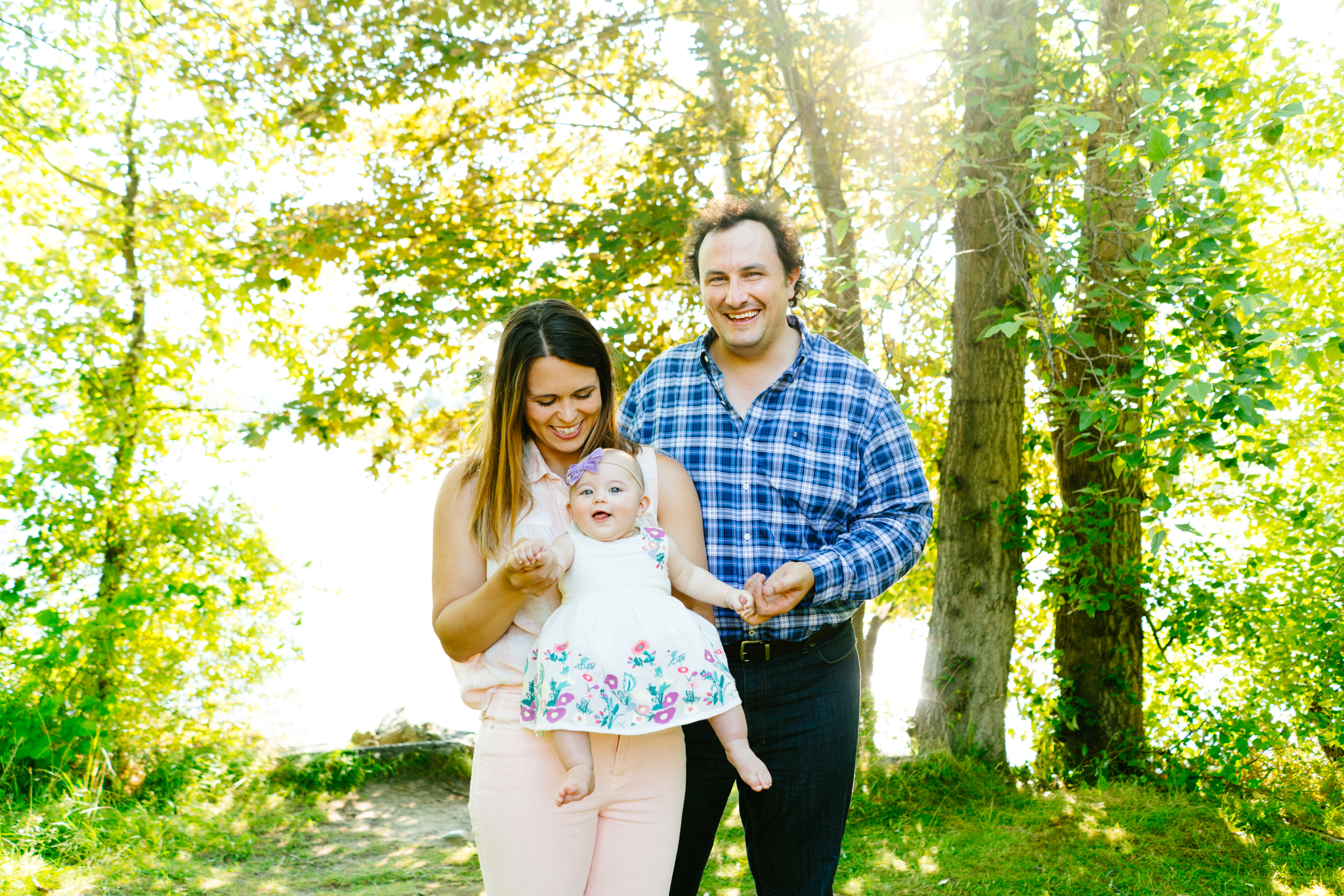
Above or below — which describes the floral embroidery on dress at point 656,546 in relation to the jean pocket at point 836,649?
above

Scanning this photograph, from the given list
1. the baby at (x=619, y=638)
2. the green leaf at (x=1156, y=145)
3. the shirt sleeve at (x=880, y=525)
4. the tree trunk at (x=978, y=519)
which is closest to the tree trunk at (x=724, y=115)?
the tree trunk at (x=978, y=519)

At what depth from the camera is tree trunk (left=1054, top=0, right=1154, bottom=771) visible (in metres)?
4.22

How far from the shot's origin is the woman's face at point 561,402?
1.75 m

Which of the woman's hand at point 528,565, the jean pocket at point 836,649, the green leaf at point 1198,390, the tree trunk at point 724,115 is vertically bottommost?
the jean pocket at point 836,649

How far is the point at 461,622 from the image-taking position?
63.8 inches

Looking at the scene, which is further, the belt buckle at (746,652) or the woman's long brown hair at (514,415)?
the belt buckle at (746,652)

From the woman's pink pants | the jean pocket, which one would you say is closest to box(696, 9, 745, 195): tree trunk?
the jean pocket

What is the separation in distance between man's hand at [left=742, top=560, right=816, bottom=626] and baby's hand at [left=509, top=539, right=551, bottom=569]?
469 mm

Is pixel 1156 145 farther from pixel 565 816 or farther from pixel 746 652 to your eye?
pixel 565 816

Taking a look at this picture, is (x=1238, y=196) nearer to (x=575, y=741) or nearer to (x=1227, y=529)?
(x=1227, y=529)

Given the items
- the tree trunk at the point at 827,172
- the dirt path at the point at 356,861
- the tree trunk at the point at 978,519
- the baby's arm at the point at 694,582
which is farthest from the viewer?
the tree trunk at the point at 827,172

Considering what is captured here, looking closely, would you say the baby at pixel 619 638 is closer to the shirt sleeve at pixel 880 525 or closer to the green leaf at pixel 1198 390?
the shirt sleeve at pixel 880 525

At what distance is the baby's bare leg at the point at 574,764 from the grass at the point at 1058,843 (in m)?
2.51

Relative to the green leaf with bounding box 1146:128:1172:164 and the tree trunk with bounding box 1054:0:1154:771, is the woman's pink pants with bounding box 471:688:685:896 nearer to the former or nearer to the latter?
the green leaf with bounding box 1146:128:1172:164
